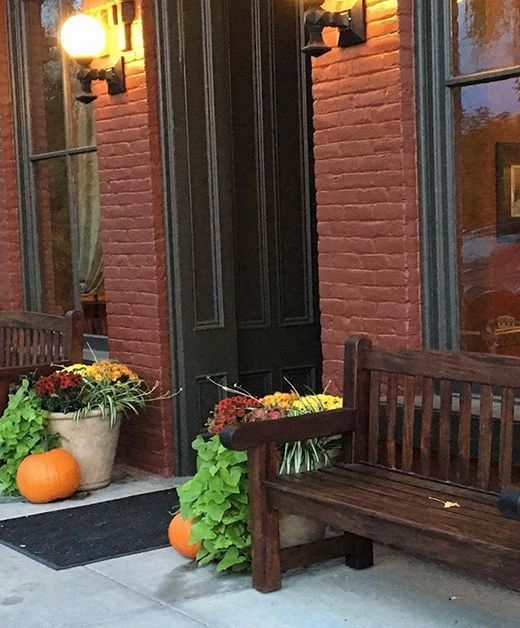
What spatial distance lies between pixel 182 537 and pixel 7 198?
13.9 feet

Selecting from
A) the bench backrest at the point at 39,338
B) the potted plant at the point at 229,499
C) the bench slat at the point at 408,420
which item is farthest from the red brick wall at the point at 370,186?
the bench backrest at the point at 39,338

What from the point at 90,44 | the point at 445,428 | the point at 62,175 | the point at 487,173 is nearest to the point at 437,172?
the point at 487,173

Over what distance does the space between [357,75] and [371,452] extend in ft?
6.13

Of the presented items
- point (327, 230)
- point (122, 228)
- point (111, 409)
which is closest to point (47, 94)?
point (122, 228)

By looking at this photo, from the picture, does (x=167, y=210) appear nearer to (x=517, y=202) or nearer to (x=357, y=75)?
(x=357, y=75)

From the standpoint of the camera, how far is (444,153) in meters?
5.02

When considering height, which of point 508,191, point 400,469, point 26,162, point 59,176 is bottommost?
point 400,469

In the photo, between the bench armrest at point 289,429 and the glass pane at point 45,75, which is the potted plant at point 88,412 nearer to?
the bench armrest at point 289,429

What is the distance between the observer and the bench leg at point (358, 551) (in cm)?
464

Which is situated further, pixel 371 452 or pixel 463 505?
pixel 371 452

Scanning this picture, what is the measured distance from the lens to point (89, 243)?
7586mm

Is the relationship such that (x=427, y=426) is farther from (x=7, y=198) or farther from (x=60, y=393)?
(x=7, y=198)

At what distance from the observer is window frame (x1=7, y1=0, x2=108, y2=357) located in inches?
308

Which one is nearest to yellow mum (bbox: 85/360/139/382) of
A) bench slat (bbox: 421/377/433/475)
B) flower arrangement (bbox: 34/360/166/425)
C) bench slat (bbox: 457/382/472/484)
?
flower arrangement (bbox: 34/360/166/425)
